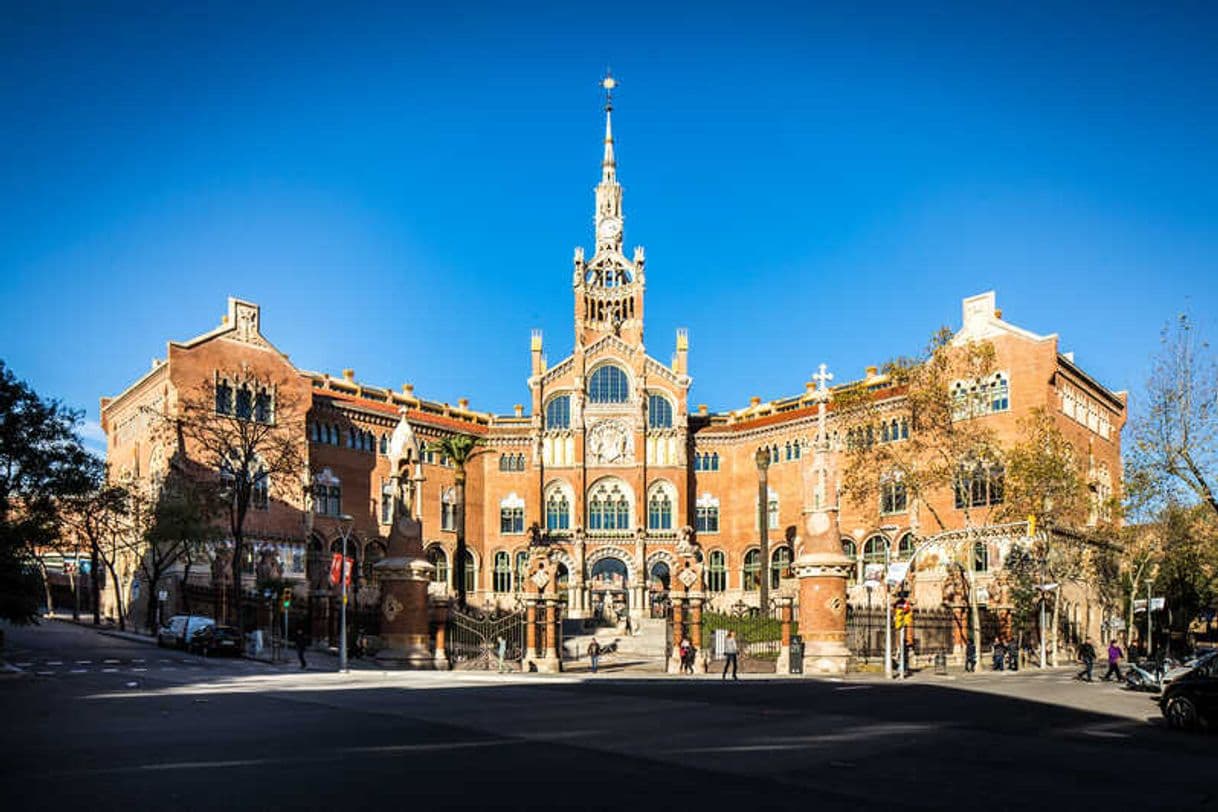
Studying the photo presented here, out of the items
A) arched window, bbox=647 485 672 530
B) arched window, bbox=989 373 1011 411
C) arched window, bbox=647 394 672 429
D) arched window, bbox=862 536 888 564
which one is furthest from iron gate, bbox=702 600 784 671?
arched window, bbox=647 394 672 429

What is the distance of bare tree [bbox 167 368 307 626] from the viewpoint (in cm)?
5666

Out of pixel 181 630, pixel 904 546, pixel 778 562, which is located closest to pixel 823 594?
pixel 181 630

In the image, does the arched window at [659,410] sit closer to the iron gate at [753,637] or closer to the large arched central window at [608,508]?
the large arched central window at [608,508]

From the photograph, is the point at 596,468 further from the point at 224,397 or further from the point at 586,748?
the point at 586,748

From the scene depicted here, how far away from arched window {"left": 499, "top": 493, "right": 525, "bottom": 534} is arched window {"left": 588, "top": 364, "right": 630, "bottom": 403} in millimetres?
8915

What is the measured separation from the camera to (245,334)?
63.9 m

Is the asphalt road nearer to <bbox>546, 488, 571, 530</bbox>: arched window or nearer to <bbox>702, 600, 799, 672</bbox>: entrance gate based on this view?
<bbox>702, 600, 799, 672</bbox>: entrance gate

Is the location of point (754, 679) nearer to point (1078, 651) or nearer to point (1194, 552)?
point (1194, 552)

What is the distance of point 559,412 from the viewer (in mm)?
78312

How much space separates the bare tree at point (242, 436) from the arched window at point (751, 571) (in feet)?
100

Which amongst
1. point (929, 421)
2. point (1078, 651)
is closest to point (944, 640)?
point (929, 421)

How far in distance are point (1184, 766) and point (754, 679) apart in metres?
20.3

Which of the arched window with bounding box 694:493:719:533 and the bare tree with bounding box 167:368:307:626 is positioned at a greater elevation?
the bare tree with bounding box 167:368:307:626

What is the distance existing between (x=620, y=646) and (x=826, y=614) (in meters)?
23.0
